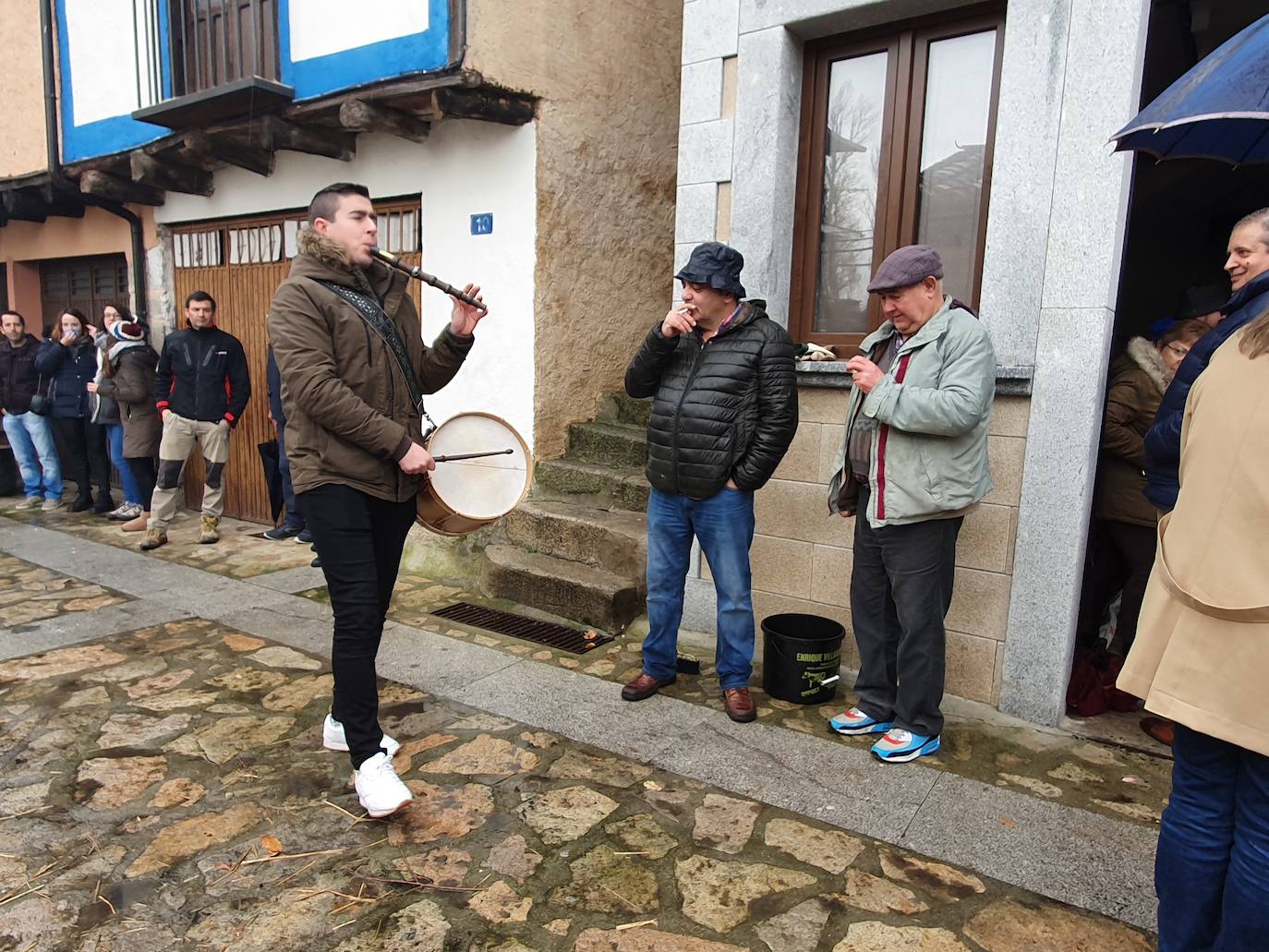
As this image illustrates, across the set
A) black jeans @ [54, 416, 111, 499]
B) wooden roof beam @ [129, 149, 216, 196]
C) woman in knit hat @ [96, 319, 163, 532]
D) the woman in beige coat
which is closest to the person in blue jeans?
black jeans @ [54, 416, 111, 499]

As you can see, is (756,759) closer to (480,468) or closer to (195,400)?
(480,468)

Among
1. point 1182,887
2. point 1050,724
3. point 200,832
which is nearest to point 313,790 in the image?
point 200,832

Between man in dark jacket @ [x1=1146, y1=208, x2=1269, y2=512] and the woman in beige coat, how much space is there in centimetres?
98

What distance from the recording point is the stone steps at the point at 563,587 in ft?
16.5

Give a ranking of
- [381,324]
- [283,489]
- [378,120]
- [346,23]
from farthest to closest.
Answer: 1. [283,489]
2. [346,23]
3. [378,120]
4. [381,324]

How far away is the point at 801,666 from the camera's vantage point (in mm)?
3957

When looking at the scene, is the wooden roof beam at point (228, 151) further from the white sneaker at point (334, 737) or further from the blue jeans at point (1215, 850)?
the blue jeans at point (1215, 850)

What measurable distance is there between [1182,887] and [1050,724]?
194 cm

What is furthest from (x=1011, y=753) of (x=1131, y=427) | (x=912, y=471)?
→ (x=1131, y=427)

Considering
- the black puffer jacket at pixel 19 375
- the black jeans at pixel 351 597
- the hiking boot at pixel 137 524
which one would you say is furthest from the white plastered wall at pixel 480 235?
the black puffer jacket at pixel 19 375

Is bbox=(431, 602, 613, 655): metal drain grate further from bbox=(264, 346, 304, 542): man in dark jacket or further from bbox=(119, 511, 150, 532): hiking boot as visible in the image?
bbox=(119, 511, 150, 532): hiking boot

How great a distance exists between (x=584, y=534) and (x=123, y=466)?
518 centimetres

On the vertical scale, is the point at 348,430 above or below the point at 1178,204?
below

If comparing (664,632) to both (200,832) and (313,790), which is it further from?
(200,832)
